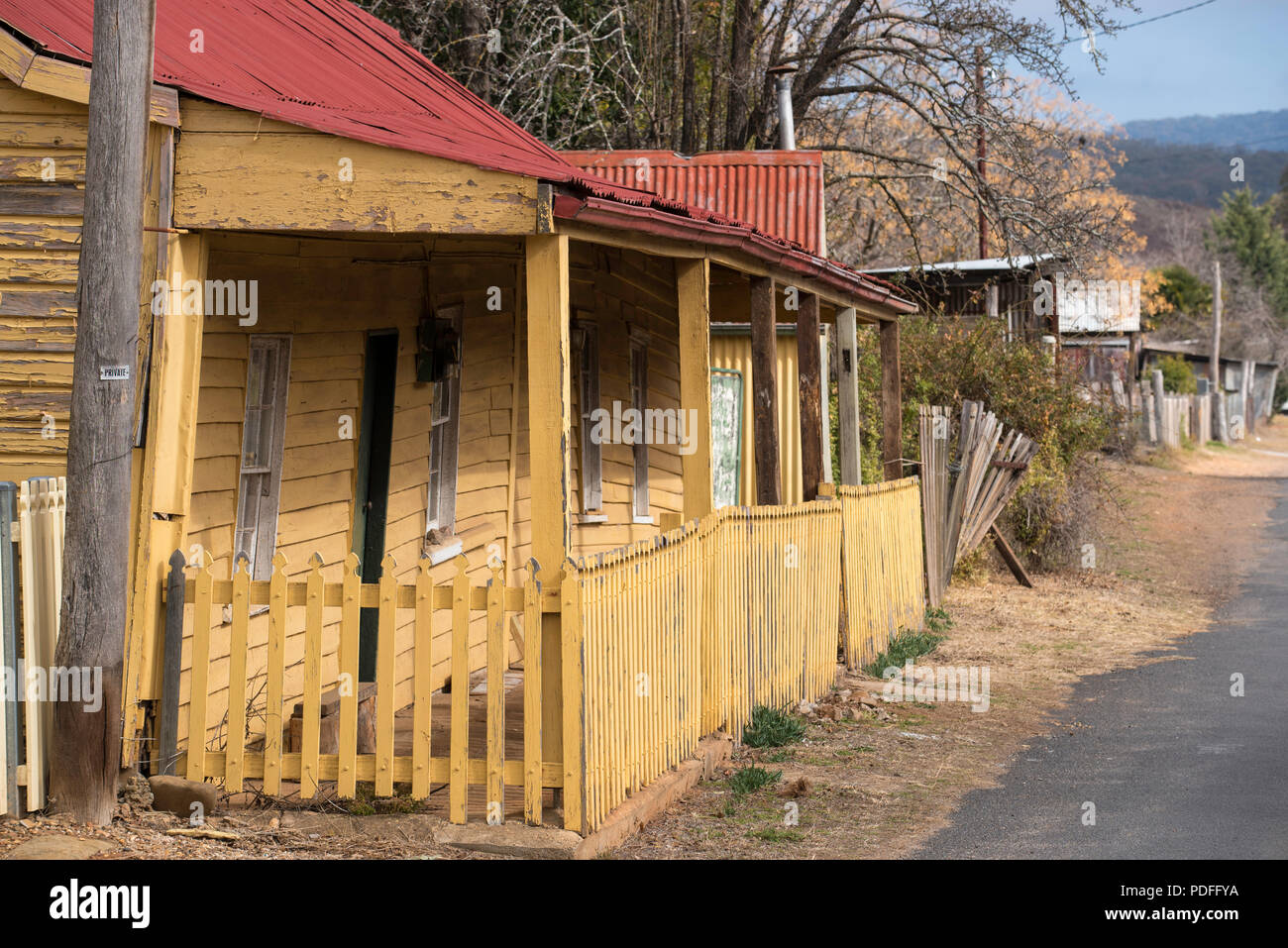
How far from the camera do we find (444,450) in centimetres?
909

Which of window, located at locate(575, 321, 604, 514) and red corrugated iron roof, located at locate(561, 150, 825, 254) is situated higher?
red corrugated iron roof, located at locate(561, 150, 825, 254)

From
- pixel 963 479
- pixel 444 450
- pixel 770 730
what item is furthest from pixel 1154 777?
pixel 963 479

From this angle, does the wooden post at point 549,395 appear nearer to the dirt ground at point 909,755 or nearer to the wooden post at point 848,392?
the dirt ground at point 909,755

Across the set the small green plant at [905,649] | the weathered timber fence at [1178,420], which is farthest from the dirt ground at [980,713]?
the weathered timber fence at [1178,420]

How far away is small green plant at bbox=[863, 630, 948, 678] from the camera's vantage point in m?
10.7

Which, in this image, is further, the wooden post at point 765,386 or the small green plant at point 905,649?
the small green plant at point 905,649

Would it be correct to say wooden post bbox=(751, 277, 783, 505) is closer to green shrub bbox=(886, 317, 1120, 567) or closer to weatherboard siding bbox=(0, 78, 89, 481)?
weatherboard siding bbox=(0, 78, 89, 481)

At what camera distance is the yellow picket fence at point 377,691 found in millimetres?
5430

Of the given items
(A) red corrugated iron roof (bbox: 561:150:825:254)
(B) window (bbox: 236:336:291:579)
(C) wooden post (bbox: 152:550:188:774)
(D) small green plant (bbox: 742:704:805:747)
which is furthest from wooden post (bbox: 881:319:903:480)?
(C) wooden post (bbox: 152:550:188:774)

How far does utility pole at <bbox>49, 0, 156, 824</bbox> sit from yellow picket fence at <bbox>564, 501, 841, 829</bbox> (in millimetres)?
1913

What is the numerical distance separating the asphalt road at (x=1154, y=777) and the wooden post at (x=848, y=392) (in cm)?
272

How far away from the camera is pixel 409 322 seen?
27.4 feet

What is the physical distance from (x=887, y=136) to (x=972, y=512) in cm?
2100

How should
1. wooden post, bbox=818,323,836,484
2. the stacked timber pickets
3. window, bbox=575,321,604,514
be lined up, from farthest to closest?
1. wooden post, bbox=818,323,836,484
2. the stacked timber pickets
3. window, bbox=575,321,604,514
